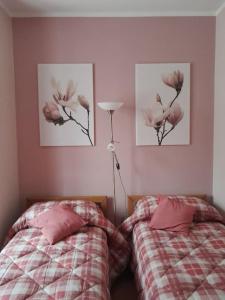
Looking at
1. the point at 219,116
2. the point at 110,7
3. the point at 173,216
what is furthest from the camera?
the point at 219,116

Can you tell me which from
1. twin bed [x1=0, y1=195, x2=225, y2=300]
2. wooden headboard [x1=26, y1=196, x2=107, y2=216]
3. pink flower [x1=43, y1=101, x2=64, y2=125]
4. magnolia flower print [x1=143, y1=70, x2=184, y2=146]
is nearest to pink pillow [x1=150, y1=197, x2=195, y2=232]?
twin bed [x1=0, y1=195, x2=225, y2=300]

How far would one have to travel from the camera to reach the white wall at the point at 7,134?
237 cm

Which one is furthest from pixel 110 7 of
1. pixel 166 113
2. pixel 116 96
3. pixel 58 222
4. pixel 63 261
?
pixel 63 261

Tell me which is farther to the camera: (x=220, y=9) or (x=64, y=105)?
(x=64, y=105)

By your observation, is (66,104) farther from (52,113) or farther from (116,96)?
(116,96)

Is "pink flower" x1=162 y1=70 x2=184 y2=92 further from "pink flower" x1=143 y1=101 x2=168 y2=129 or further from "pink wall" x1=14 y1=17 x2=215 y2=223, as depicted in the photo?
"pink flower" x1=143 y1=101 x2=168 y2=129

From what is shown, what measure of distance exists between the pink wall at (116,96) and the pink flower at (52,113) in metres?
0.12

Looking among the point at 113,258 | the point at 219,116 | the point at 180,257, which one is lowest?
the point at 113,258

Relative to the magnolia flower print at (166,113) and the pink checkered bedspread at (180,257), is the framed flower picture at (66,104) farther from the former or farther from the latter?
the pink checkered bedspread at (180,257)

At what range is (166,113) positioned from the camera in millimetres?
2662

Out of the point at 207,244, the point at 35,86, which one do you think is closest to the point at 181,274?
the point at 207,244

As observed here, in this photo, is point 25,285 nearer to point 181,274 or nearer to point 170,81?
point 181,274

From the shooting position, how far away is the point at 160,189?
109 inches

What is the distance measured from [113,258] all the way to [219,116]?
169 centimetres
